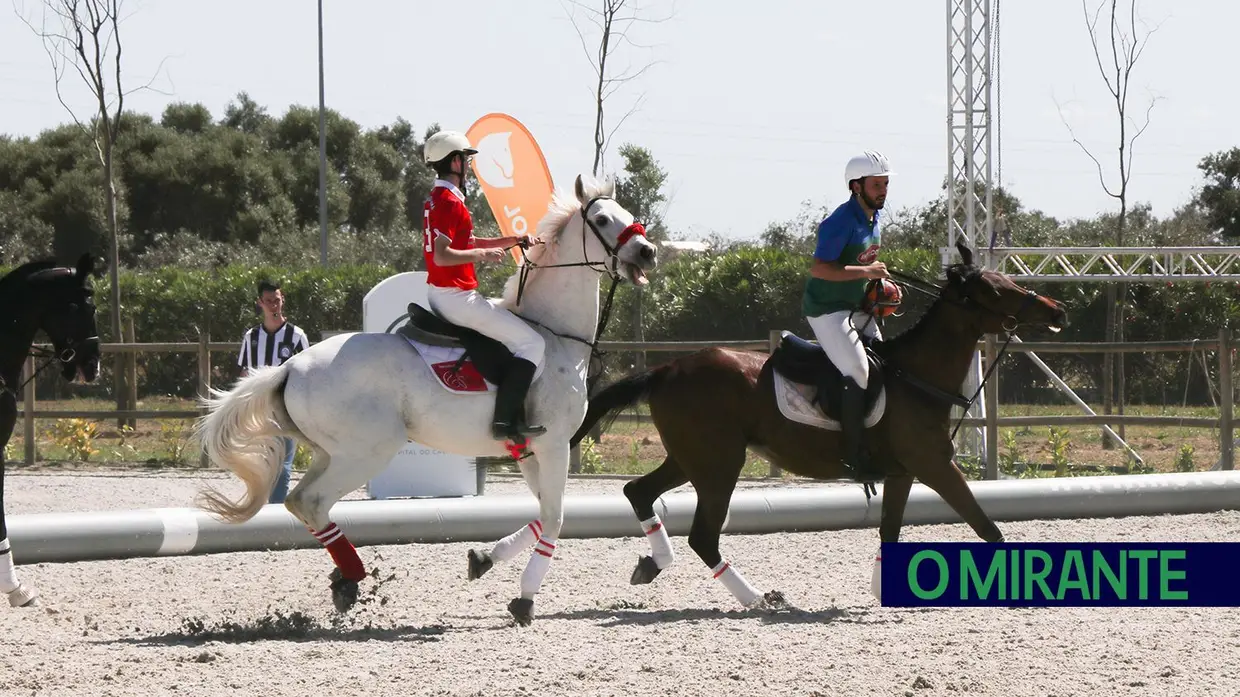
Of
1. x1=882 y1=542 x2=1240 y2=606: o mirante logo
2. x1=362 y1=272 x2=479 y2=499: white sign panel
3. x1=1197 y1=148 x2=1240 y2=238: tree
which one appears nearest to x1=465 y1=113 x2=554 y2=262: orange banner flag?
x1=362 y1=272 x2=479 y2=499: white sign panel

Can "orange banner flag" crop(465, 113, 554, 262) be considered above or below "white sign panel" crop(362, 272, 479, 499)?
above

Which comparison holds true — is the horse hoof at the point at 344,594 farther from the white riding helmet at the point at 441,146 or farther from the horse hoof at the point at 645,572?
the white riding helmet at the point at 441,146

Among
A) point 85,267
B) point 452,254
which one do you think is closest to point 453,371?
Answer: point 452,254

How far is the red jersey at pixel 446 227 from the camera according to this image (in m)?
6.41

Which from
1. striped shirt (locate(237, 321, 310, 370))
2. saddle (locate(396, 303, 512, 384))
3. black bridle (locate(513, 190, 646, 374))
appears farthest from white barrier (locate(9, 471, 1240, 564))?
saddle (locate(396, 303, 512, 384))

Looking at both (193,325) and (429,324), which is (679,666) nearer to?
(429,324)

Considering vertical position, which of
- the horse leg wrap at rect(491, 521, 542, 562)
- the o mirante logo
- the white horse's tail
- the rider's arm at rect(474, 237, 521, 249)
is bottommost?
the horse leg wrap at rect(491, 521, 542, 562)

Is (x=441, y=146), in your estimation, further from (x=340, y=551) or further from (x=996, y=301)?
(x=996, y=301)

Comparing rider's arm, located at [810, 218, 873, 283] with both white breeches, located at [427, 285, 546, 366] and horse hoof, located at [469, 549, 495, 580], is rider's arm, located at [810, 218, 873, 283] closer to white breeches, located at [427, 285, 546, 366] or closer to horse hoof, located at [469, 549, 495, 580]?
white breeches, located at [427, 285, 546, 366]

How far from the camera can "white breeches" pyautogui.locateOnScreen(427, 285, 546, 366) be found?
6480 millimetres

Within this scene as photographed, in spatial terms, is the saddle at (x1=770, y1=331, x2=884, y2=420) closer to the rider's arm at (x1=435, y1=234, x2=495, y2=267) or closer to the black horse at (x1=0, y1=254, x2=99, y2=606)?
the rider's arm at (x1=435, y1=234, x2=495, y2=267)

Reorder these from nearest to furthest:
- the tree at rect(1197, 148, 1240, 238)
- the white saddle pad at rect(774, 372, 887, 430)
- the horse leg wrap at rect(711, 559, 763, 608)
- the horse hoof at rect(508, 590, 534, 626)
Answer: the horse hoof at rect(508, 590, 534, 626), the horse leg wrap at rect(711, 559, 763, 608), the white saddle pad at rect(774, 372, 887, 430), the tree at rect(1197, 148, 1240, 238)

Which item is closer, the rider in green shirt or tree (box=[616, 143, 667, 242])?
the rider in green shirt

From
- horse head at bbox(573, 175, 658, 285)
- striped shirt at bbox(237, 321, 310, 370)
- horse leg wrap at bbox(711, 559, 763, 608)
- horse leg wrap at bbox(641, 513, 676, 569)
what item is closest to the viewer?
horse head at bbox(573, 175, 658, 285)
